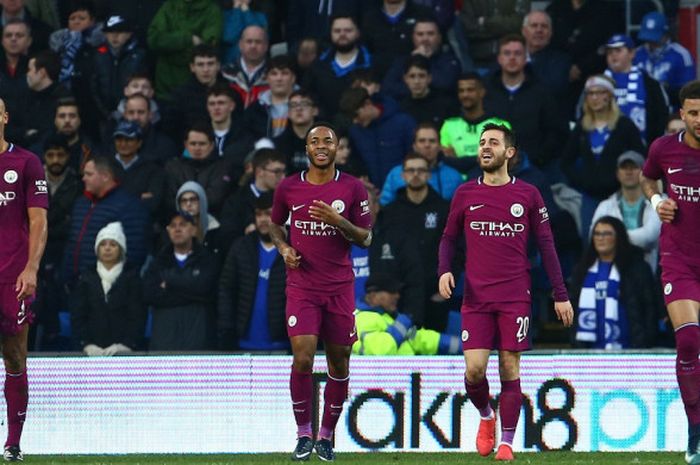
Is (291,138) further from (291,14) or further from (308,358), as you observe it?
(308,358)

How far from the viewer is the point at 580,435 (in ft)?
44.3

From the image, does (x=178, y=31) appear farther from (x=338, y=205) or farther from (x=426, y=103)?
(x=338, y=205)

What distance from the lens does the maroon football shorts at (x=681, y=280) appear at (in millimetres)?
10914

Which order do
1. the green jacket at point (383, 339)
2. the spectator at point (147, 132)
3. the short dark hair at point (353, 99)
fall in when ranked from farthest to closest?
the spectator at point (147, 132) → the short dark hair at point (353, 99) → the green jacket at point (383, 339)

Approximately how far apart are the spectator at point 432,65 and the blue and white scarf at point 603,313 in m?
3.08

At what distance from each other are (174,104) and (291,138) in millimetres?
1587

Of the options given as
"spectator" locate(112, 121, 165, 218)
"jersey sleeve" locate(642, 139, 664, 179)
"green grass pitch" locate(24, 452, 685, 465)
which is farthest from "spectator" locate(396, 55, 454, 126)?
"jersey sleeve" locate(642, 139, 664, 179)

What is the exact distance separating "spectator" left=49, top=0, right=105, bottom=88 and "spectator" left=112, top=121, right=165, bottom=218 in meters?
1.34

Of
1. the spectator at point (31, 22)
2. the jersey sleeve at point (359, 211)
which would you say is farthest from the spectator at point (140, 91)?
the jersey sleeve at point (359, 211)

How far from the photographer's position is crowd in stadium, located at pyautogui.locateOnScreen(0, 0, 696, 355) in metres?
15.1

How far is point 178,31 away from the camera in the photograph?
17.9 meters

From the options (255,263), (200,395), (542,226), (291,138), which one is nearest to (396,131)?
(291,138)

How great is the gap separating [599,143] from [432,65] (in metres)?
1.97

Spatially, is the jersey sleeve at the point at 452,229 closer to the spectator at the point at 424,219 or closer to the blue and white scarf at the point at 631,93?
the spectator at the point at 424,219
